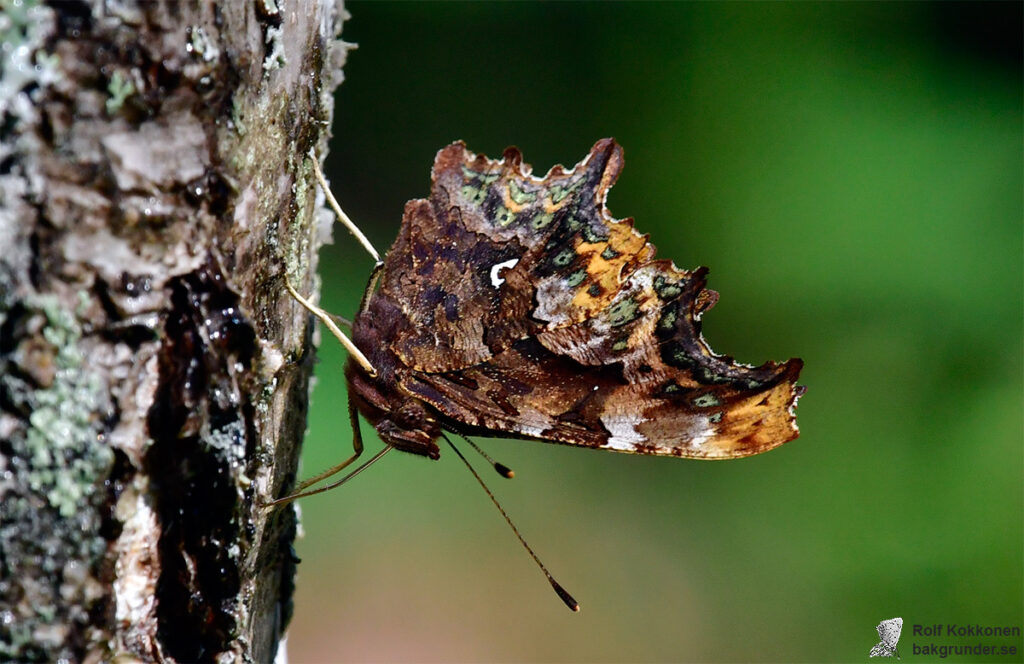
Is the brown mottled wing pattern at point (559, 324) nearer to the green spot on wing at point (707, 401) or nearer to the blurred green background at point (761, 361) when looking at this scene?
the green spot on wing at point (707, 401)

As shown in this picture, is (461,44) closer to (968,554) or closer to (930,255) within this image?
(930,255)

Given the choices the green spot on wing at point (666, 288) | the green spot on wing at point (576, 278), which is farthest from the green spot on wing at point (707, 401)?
the green spot on wing at point (576, 278)

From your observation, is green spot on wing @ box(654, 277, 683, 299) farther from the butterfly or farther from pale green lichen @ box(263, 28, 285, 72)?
pale green lichen @ box(263, 28, 285, 72)

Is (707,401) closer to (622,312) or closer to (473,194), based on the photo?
(622,312)

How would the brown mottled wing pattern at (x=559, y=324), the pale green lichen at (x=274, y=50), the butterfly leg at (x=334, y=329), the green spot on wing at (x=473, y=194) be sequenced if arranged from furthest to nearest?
the green spot on wing at (x=473, y=194)
the brown mottled wing pattern at (x=559, y=324)
the butterfly leg at (x=334, y=329)
the pale green lichen at (x=274, y=50)

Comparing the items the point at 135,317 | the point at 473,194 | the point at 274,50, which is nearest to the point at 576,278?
the point at 473,194

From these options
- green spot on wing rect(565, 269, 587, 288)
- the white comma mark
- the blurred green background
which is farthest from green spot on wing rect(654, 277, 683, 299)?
the blurred green background
